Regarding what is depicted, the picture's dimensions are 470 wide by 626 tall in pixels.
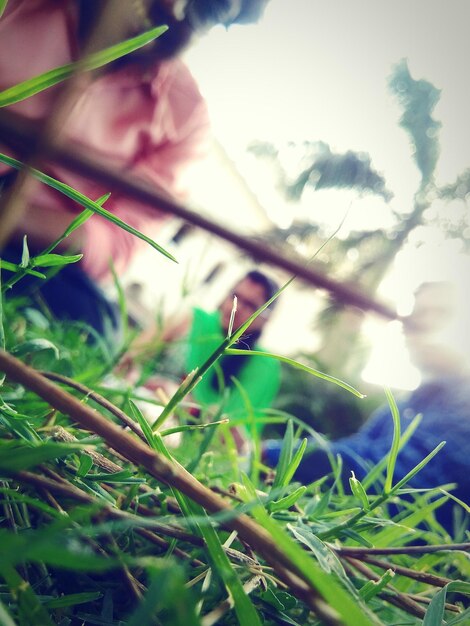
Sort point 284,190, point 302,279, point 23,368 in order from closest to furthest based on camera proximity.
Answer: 1. point 23,368
2. point 302,279
3. point 284,190

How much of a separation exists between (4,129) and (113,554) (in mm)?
158

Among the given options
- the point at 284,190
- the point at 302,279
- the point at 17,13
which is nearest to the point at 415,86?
the point at 284,190

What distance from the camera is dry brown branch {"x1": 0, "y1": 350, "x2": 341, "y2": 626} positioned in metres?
0.08

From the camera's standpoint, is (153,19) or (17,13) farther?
(17,13)

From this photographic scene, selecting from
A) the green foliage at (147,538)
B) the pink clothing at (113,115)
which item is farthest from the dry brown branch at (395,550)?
the pink clothing at (113,115)

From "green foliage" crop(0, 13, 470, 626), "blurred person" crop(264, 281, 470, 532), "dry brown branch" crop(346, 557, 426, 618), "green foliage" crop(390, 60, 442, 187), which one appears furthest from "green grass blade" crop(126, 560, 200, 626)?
"green foliage" crop(390, 60, 442, 187)

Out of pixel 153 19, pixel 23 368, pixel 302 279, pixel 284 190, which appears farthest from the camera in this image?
pixel 284 190

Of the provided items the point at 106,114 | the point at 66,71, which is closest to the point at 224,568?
the point at 66,71

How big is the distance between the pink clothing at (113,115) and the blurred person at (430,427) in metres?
0.68

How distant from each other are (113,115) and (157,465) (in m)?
1.00

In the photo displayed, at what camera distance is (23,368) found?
3.4 inches

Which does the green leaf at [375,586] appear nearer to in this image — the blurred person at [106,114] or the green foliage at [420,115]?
the blurred person at [106,114]

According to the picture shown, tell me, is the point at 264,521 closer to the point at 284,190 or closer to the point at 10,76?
the point at 10,76

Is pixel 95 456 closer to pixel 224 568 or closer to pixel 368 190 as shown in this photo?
pixel 224 568
